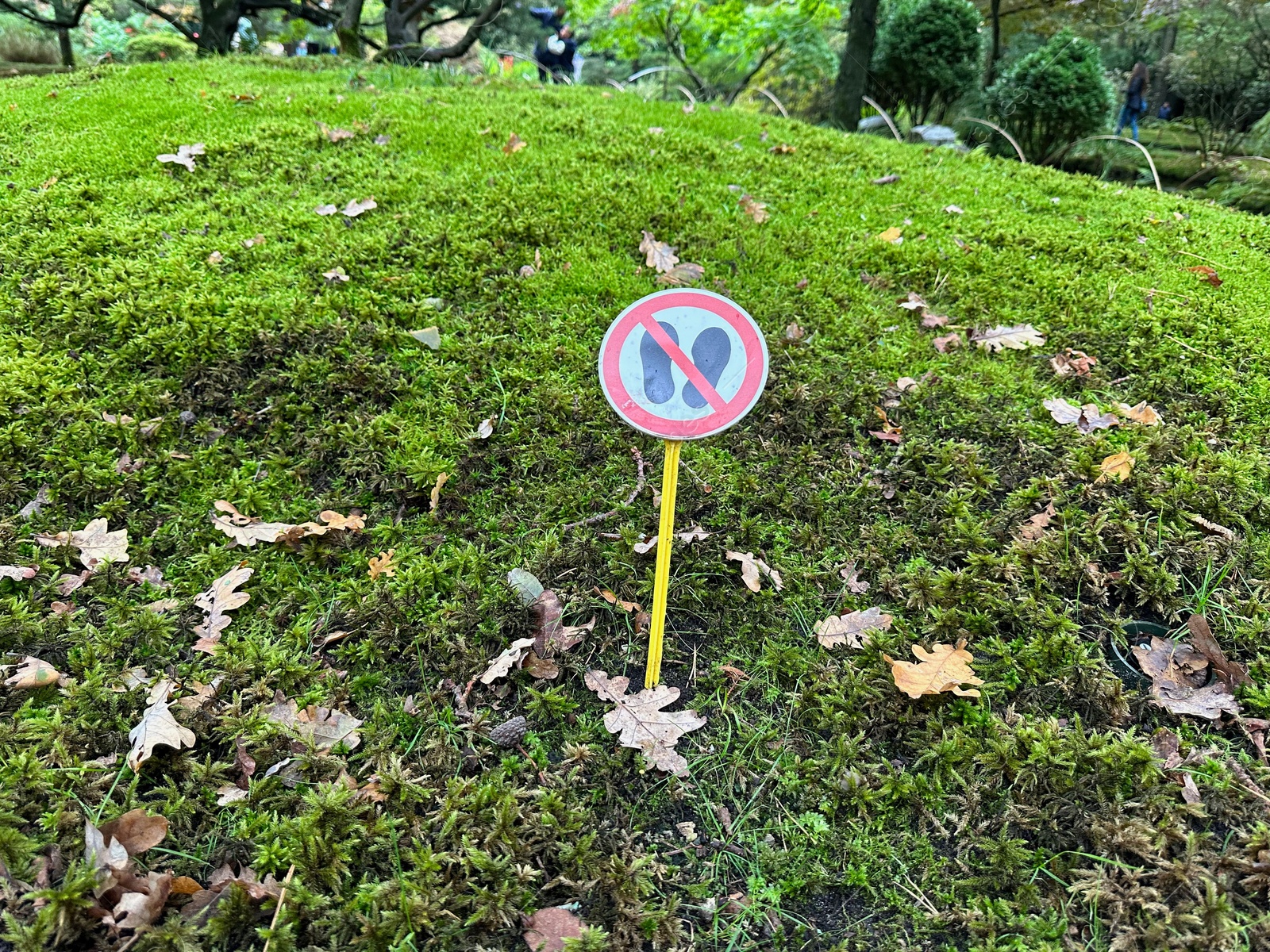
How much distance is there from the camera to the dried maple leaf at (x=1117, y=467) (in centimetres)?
275

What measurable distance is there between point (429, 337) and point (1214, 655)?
3.34m

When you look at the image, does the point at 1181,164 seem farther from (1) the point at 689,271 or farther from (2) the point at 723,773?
(2) the point at 723,773

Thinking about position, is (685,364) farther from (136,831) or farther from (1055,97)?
(1055,97)

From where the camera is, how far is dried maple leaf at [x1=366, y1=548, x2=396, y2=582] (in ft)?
8.07

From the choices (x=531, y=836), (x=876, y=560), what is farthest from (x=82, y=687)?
(x=876, y=560)

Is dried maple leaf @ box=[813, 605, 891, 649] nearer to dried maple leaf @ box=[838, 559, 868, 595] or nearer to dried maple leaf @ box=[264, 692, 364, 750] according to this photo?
dried maple leaf @ box=[838, 559, 868, 595]

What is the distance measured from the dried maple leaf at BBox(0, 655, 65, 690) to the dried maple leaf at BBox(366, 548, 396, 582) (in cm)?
94

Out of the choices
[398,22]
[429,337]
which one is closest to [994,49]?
[398,22]

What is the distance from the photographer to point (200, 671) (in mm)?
2148

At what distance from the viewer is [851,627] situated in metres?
2.35

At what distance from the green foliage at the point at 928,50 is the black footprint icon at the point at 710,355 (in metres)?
8.66

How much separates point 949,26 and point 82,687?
10268mm

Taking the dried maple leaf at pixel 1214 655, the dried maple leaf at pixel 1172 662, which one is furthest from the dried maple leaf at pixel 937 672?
the dried maple leaf at pixel 1214 655

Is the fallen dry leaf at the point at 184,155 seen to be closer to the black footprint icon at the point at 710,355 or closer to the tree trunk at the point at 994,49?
the black footprint icon at the point at 710,355
